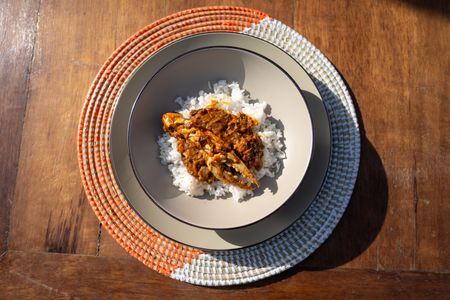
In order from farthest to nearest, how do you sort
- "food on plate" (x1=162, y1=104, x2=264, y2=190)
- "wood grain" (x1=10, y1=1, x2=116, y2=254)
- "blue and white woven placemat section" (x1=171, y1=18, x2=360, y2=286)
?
"wood grain" (x1=10, y1=1, x2=116, y2=254) < "blue and white woven placemat section" (x1=171, y1=18, x2=360, y2=286) < "food on plate" (x1=162, y1=104, x2=264, y2=190)

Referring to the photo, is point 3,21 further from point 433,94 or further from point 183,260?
point 433,94

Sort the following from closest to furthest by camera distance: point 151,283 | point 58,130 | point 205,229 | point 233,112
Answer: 1. point 205,229
2. point 233,112
3. point 151,283
4. point 58,130

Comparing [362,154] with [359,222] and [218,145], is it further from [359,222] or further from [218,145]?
[218,145]

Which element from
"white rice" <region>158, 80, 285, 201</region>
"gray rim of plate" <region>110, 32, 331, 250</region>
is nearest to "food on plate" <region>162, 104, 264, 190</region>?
"white rice" <region>158, 80, 285, 201</region>

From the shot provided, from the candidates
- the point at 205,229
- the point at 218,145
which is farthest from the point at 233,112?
the point at 205,229

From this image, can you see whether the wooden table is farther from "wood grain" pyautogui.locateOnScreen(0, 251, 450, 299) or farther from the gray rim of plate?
the gray rim of plate

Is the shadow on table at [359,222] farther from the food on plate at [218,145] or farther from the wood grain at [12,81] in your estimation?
the wood grain at [12,81]
